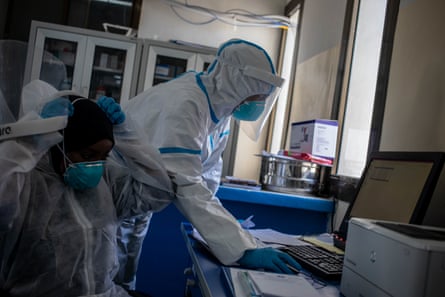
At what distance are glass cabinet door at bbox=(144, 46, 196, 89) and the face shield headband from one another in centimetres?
152

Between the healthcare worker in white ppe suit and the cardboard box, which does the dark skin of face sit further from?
the cardboard box

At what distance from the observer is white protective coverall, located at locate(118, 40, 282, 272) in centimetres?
110

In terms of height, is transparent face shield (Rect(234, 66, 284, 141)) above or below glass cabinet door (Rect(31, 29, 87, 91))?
below

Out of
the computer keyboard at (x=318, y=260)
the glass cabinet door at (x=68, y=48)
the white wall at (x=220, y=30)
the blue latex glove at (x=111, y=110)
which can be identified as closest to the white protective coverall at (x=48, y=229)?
the blue latex glove at (x=111, y=110)

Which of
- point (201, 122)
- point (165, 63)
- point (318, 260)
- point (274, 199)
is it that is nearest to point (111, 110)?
point (201, 122)

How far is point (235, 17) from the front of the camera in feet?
11.5

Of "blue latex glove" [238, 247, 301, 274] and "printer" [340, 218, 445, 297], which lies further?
"blue latex glove" [238, 247, 301, 274]

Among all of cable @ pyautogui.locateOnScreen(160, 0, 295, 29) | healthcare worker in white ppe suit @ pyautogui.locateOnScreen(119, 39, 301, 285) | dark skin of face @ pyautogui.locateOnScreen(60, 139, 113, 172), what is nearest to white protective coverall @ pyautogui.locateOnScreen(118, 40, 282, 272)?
healthcare worker in white ppe suit @ pyautogui.locateOnScreen(119, 39, 301, 285)

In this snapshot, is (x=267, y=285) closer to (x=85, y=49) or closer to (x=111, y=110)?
(x=111, y=110)

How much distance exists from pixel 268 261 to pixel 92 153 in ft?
1.86

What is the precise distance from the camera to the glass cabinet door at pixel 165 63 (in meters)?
3.17

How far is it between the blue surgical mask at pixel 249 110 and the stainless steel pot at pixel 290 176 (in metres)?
0.31

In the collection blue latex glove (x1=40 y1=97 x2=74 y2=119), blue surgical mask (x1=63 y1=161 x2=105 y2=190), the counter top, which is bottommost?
the counter top

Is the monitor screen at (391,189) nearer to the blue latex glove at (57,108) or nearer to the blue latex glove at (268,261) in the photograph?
the blue latex glove at (268,261)
